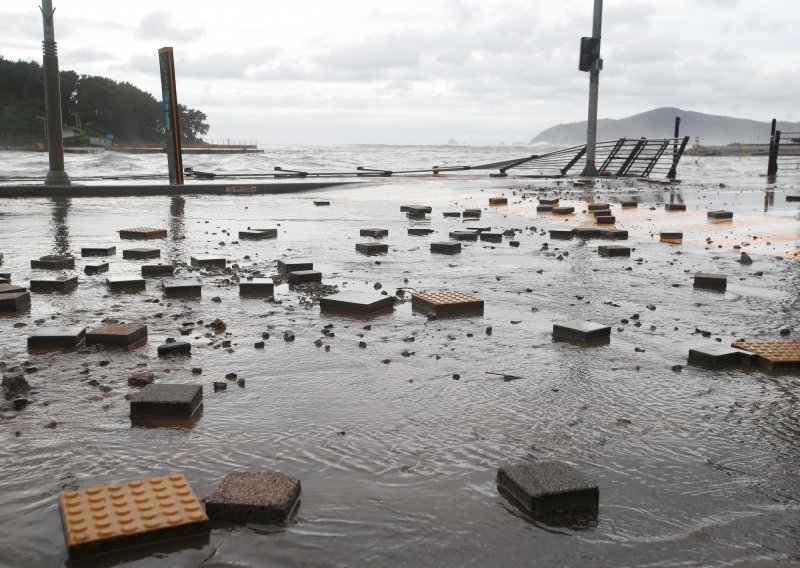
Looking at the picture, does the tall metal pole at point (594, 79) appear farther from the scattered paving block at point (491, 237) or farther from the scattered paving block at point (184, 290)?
the scattered paving block at point (184, 290)

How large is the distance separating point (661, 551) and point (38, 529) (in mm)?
2068

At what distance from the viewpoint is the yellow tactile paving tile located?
5691 mm

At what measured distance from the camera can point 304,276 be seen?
22.6 ft

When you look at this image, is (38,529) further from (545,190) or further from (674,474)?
(545,190)

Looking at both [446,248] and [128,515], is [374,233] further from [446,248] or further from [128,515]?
[128,515]

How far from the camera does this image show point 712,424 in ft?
11.6

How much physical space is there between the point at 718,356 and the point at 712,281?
102 inches

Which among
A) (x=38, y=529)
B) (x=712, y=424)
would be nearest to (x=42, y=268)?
(x=38, y=529)

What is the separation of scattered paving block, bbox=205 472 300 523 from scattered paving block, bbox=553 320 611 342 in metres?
2.69

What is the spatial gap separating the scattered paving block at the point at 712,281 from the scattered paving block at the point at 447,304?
91.0 inches

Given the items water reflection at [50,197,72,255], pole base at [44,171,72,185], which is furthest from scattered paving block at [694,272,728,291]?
pole base at [44,171,72,185]

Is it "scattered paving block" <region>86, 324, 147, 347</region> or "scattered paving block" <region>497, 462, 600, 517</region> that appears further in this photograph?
"scattered paving block" <region>86, 324, 147, 347</region>

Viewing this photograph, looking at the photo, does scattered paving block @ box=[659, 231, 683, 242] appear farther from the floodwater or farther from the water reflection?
the water reflection

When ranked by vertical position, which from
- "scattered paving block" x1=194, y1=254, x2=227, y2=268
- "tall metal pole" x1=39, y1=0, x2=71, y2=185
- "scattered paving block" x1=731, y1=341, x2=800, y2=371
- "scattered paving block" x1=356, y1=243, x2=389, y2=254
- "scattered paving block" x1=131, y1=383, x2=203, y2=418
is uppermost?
"tall metal pole" x1=39, y1=0, x2=71, y2=185
